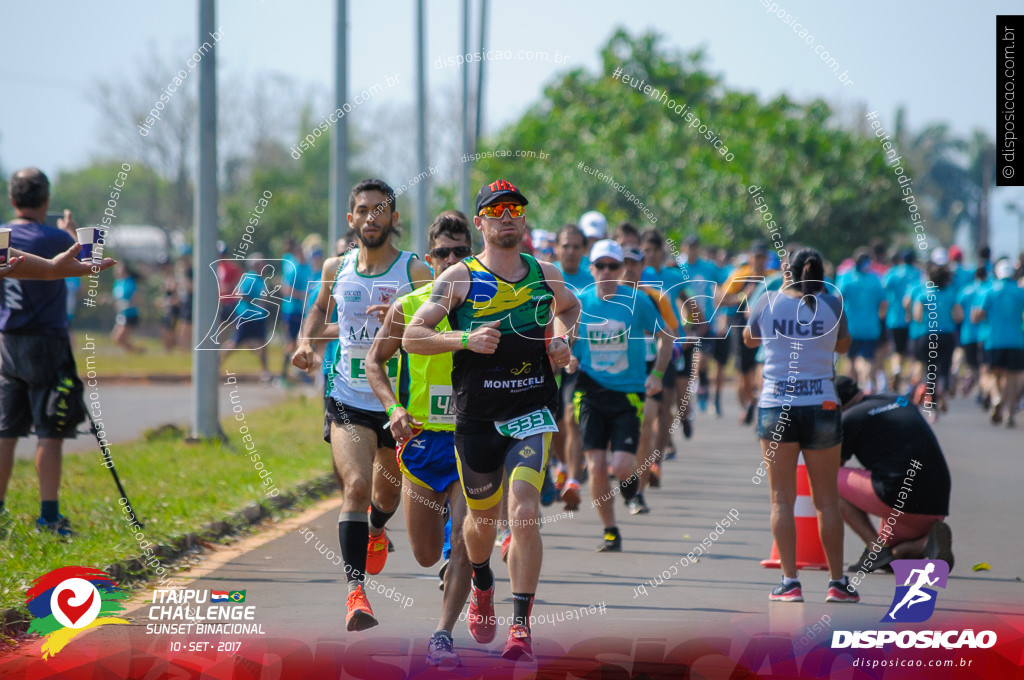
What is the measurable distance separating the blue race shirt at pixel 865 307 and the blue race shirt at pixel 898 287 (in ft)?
2.62

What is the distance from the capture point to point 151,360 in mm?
27109

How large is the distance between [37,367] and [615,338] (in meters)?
3.93

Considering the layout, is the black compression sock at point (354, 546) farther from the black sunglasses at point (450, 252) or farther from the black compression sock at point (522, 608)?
the black sunglasses at point (450, 252)

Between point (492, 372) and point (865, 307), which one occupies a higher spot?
point (865, 307)

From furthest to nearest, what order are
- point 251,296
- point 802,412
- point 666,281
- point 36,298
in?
point 251,296 < point 666,281 < point 36,298 < point 802,412

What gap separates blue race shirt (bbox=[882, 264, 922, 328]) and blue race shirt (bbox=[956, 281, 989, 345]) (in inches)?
29.4

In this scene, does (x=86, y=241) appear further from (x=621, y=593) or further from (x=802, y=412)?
(x=802, y=412)

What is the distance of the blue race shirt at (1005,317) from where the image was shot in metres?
17.9

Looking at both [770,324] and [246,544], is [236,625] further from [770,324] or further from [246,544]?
[770,324]

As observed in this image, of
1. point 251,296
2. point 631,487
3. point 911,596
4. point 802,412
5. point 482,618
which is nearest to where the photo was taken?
point 482,618

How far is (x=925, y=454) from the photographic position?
26.2 feet

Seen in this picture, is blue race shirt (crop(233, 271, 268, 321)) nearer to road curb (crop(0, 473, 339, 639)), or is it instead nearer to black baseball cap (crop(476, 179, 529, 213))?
road curb (crop(0, 473, 339, 639))

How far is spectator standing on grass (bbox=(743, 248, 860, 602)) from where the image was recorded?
23.6 feet

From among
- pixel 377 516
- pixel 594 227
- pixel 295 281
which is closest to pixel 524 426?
pixel 377 516
